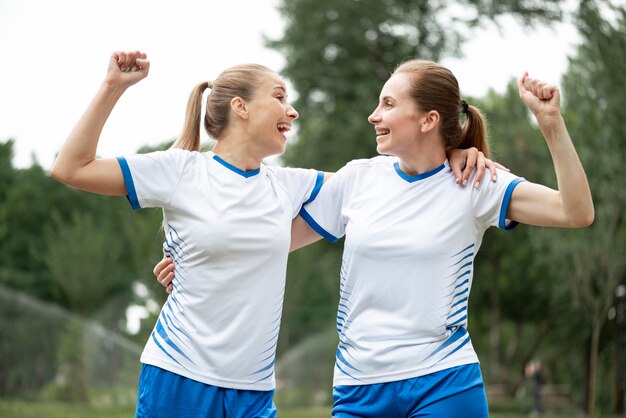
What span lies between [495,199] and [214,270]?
1245 mm

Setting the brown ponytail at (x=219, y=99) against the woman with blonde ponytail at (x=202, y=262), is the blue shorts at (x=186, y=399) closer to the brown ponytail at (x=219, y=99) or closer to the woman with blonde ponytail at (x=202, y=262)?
the woman with blonde ponytail at (x=202, y=262)

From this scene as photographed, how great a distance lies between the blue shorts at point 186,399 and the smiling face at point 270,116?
114 cm

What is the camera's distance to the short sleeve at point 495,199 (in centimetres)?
405

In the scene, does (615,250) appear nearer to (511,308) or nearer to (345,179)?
(511,308)

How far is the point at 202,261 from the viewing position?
4117mm

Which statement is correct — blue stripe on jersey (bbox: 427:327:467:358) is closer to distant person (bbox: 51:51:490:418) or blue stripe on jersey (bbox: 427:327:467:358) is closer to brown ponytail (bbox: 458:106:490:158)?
distant person (bbox: 51:51:490:418)

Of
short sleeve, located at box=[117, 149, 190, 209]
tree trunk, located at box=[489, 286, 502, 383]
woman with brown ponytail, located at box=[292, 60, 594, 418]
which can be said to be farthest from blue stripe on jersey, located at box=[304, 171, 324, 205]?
tree trunk, located at box=[489, 286, 502, 383]

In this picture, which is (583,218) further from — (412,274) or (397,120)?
(397,120)

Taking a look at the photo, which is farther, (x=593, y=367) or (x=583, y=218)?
(x=593, y=367)

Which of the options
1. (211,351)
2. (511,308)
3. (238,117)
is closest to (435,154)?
(238,117)

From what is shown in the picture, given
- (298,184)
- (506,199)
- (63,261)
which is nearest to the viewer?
(506,199)

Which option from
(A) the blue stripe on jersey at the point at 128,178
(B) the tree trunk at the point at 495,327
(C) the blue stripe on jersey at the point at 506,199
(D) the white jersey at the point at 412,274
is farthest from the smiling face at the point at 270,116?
(B) the tree trunk at the point at 495,327

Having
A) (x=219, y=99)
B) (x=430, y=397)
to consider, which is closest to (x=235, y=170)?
(x=219, y=99)

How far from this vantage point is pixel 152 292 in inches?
934
